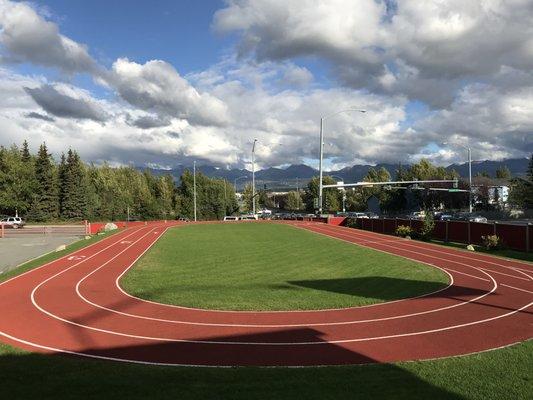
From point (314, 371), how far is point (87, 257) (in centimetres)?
2468

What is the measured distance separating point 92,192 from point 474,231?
3114 inches

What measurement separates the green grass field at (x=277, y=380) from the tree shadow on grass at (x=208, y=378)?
17 millimetres

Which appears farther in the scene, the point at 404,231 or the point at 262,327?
the point at 404,231

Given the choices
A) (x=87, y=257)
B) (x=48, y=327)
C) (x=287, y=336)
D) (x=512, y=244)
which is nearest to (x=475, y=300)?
(x=287, y=336)

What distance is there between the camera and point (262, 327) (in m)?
13.4

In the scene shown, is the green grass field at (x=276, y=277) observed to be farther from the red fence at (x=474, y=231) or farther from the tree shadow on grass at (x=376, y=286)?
the red fence at (x=474, y=231)

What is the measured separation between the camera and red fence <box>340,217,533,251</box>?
32938 millimetres

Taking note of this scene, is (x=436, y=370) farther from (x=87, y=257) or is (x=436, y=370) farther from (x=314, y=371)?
(x=87, y=257)

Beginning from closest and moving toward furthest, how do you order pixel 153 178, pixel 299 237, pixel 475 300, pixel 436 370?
pixel 436 370
pixel 475 300
pixel 299 237
pixel 153 178

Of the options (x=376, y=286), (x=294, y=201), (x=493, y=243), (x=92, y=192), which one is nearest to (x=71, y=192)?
(x=92, y=192)

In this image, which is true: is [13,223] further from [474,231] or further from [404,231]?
[474,231]

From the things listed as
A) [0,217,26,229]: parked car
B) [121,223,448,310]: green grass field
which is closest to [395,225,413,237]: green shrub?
[121,223,448,310]: green grass field

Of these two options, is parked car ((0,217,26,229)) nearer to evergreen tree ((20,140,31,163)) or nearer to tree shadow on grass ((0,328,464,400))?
evergreen tree ((20,140,31,163))

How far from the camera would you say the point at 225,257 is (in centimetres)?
2966
